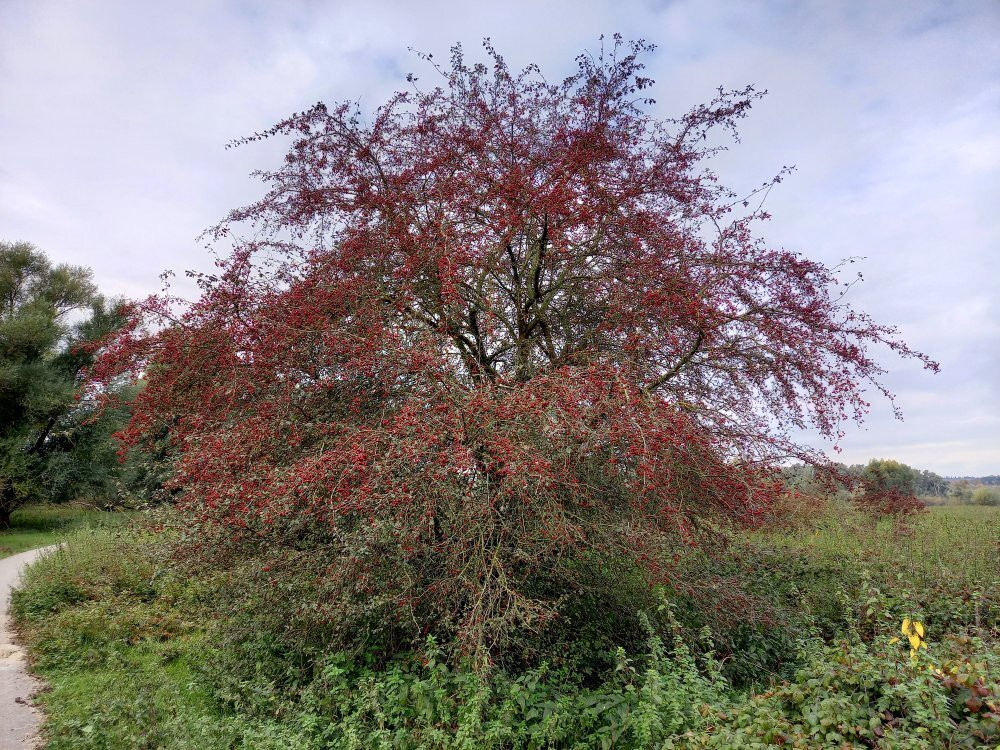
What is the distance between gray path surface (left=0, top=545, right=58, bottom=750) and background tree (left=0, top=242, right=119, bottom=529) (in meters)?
11.0

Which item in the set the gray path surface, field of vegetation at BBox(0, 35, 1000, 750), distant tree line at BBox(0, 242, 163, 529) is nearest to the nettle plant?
field of vegetation at BBox(0, 35, 1000, 750)

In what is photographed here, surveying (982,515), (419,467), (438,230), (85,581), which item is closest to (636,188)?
Answer: (438,230)

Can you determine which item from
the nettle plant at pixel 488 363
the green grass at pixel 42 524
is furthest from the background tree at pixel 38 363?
the nettle plant at pixel 488 363

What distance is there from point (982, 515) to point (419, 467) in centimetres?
1266

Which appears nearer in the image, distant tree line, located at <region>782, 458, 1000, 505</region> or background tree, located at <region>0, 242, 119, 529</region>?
distant tree line, located at <region>782, 458, 1000, 505</region>

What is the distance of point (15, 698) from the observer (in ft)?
19.6

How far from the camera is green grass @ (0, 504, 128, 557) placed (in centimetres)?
1508

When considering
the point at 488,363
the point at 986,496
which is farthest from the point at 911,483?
the point at 488,363

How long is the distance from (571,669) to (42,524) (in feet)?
69.0

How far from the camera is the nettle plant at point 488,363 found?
450 cm

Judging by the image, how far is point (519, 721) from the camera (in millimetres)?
4547

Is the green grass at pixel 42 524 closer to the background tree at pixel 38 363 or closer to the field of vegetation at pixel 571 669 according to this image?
the background tree at pixel 38 363

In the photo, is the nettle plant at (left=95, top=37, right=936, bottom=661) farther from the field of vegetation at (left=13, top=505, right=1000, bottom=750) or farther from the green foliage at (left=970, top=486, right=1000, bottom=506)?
the green foliage at (left=970, top=486, right=1000, bottom=506)

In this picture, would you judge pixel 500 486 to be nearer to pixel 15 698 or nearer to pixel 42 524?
pixel 15 698
